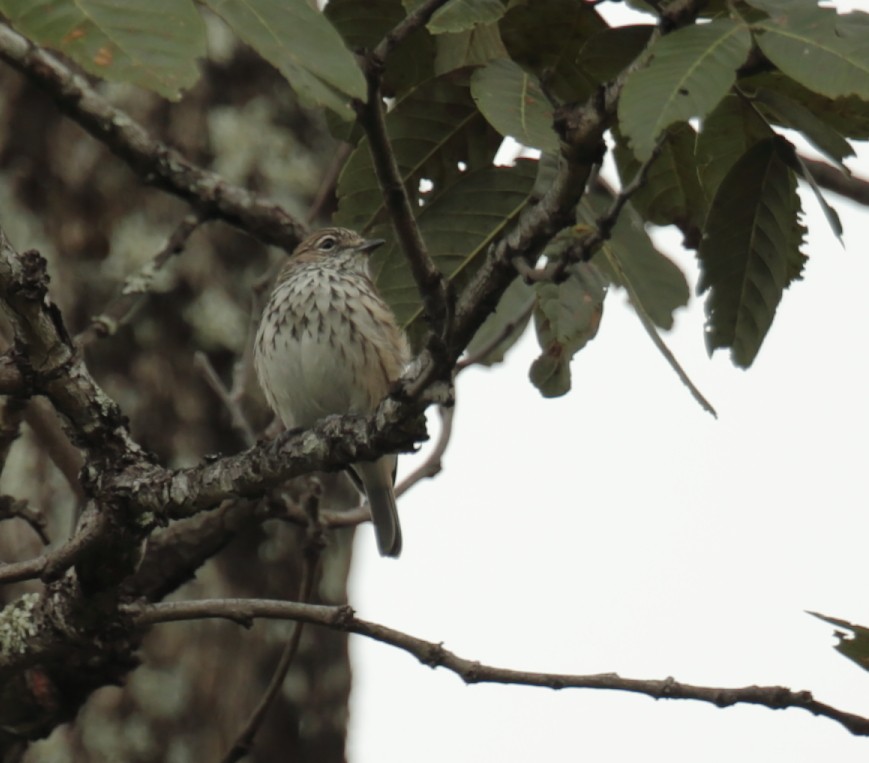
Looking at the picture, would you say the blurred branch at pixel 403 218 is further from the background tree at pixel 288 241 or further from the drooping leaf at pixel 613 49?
the drooping leaf at pixel 613 49

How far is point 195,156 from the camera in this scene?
20.7 feet

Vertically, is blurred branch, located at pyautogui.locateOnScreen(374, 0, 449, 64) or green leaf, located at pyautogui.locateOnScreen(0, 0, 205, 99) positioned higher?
blurred branch, located at pyautogui.locateOnScreen(374, 0, 449, 64)

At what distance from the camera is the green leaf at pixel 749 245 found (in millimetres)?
2662

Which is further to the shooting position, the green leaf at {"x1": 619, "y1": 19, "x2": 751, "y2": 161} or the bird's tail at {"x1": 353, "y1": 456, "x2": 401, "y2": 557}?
the bird's tail at {"x1": 353, "y1": 456, "x2": 401, "y2": 557}

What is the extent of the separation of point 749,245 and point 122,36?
1.40 meters

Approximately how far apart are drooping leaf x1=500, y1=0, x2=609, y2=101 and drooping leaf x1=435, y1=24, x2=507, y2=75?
0.16 feet

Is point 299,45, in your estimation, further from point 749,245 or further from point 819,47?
point 749,245

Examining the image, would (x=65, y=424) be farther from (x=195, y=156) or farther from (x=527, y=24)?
(x=195, y=156)

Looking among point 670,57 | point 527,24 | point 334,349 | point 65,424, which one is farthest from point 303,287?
point 670,57

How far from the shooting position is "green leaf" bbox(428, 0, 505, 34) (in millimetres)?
2459

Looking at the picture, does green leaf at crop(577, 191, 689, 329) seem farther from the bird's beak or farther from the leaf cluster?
the bird's beak

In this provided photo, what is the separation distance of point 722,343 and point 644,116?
3.04ft

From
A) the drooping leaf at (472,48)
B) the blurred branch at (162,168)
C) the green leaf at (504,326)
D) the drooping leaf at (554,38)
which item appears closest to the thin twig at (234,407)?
the blurred branch at (162,168)

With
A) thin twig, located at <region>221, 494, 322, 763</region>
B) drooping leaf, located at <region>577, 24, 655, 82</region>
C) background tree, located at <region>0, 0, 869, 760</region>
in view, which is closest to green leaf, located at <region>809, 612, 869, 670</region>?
background tree, located at <region>0, 0, 869, 760</region>
